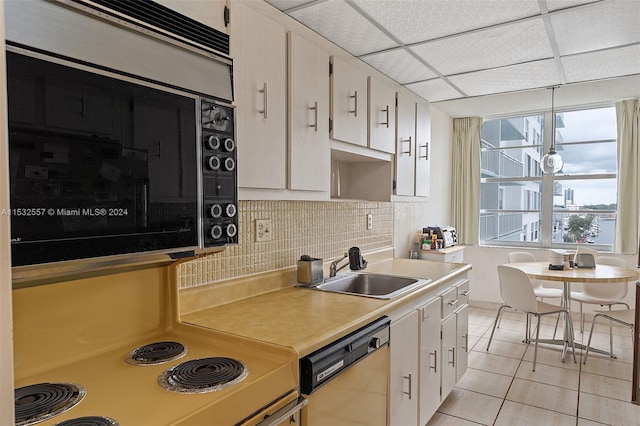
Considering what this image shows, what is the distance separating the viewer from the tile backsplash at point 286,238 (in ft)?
5.92

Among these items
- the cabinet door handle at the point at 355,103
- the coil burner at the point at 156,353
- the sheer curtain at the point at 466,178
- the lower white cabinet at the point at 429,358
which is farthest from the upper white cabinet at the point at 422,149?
the coil burner at the point at 156,353

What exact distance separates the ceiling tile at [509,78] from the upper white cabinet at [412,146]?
46 centimetres

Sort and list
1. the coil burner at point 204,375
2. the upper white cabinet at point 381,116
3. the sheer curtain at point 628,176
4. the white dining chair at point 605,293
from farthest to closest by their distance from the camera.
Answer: the sheer curtain at point 628,176, the white dining chair at point 605,293, the upper white cabinet at point 381,116, the coil burner at point 204,375

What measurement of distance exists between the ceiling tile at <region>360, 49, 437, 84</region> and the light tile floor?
2.43 m

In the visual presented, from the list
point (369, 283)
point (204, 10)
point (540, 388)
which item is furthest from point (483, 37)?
point (540, 388)

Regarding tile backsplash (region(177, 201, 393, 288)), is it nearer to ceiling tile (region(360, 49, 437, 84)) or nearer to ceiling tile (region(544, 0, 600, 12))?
ceiling tile (region(360, 49, 437, 84))

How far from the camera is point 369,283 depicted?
8.66ft

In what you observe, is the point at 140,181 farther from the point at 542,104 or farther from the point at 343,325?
the point at 542,104

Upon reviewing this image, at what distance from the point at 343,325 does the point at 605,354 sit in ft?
10.8

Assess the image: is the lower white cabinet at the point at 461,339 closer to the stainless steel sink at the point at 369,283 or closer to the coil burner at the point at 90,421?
the stainless steel sink at the point at 369,283

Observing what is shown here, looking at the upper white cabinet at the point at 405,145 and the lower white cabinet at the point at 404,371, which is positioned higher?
the upper white cabinet at the point at 405,145

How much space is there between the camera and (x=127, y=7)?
3.42ft

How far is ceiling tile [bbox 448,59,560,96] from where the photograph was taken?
308 cm

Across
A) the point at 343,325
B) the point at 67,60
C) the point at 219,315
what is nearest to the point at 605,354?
the point at 343,325
